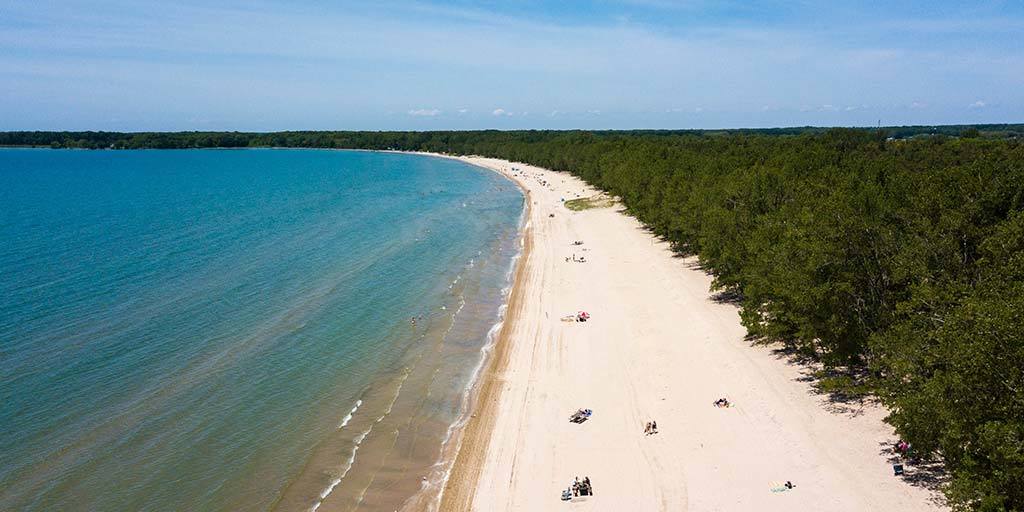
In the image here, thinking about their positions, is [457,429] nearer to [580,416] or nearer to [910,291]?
[580,416]

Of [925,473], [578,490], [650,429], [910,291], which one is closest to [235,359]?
[578,490]

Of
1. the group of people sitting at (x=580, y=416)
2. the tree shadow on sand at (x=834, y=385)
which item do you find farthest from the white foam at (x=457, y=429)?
the tree shadow on sand at (x=834, y=385)

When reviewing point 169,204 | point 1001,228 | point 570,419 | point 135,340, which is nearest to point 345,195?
Result: point 169,204

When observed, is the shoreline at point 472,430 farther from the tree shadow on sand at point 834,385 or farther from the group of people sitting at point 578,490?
the tree shadow on sand at point 834,385

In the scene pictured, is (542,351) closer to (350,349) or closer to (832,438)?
(350,349)

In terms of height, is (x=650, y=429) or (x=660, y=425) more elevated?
(x=650, y=429)

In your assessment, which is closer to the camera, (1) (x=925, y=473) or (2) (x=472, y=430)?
(1) (x=925, y=473)
